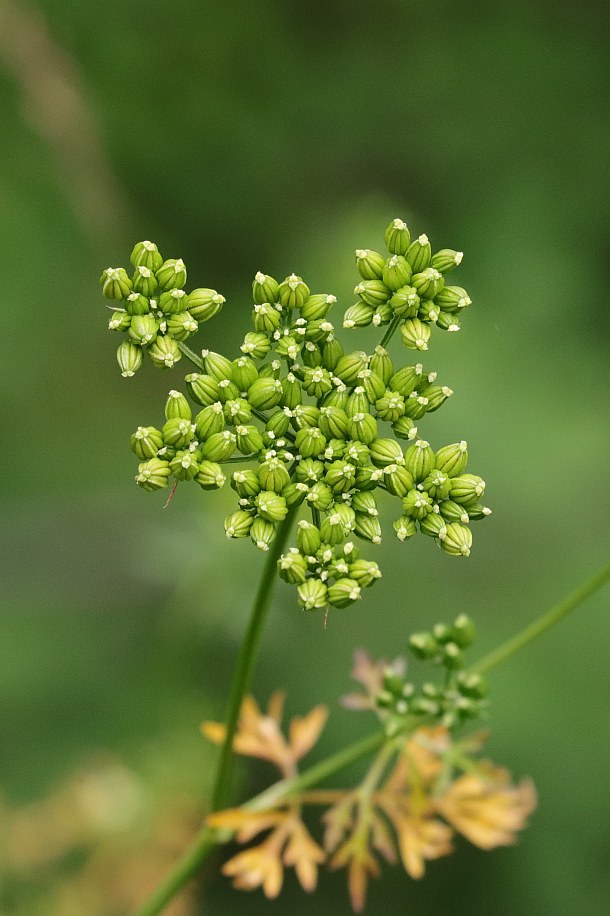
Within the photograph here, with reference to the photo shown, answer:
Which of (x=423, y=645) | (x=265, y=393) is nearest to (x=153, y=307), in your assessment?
(x=265, y=393)

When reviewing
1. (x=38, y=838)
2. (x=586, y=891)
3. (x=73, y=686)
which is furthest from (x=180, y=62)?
(x=586, y=891)

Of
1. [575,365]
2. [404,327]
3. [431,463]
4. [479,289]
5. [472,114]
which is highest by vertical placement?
[472,114]

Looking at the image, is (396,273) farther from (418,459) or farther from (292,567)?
(292,567)

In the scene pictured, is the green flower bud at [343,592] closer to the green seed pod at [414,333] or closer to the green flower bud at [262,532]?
the green flower bud at [262,532]

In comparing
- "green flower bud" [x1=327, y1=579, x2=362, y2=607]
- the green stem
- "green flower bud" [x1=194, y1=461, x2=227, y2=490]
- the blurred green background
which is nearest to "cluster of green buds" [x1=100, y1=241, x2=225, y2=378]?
"green flower bud" [x1=194, y1=461, x2=227, y2=490]

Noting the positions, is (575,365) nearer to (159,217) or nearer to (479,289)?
(479,289)

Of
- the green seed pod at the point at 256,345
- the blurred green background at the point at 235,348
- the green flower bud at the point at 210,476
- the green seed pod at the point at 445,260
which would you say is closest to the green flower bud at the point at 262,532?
the green flower bud at the point at 210,476
